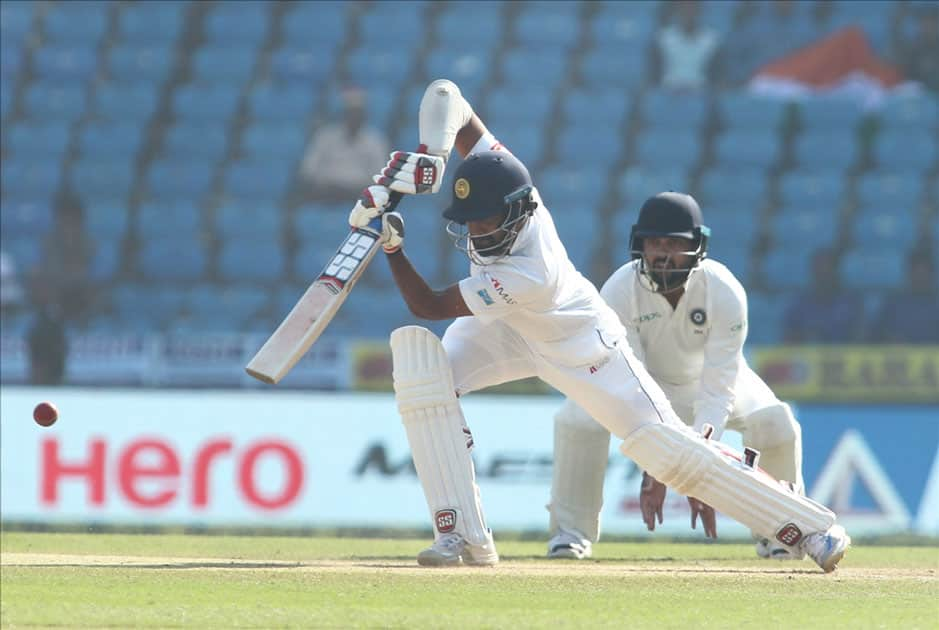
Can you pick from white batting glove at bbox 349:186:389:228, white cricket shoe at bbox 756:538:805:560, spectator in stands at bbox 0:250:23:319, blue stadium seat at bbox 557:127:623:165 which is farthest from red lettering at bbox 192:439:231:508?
blue stadium seat at bbox 557:127:623:165

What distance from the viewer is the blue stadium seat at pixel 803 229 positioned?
1338 cm

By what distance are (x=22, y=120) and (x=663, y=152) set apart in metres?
5.75

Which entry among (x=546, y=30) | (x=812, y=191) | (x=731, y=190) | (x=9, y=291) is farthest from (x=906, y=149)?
(x=9, y=291)

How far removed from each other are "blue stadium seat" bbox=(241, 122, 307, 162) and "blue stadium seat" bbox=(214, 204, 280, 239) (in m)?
0.74

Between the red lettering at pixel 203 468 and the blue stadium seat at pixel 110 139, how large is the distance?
6181 mm

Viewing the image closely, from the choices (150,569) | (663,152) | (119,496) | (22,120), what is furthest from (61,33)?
(150,569)

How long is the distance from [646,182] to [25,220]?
5090mm

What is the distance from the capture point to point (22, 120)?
15.3m

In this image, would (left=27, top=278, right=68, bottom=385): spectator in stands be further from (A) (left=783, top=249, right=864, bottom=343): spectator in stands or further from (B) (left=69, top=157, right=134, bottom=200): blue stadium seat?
(A) (left=783, top=249, right=864, bottom=343): spectator in stands

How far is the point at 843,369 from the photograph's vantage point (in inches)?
426

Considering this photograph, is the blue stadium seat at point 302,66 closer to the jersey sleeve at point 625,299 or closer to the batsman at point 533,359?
the jersey sleeve at point 625,299

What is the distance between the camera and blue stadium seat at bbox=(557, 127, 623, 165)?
1441 cm

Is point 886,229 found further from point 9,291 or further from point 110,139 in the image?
point 9,291

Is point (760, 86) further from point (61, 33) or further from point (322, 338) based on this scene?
point (61, 33)
